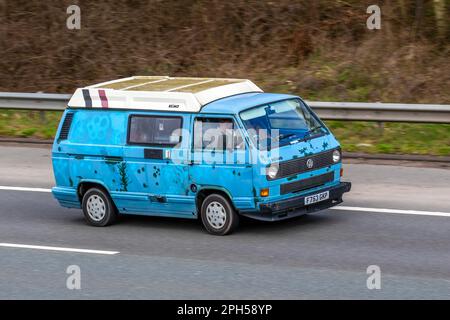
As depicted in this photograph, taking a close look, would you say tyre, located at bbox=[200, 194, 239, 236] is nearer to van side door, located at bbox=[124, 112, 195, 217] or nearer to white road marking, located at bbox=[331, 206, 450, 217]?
van side door, located at bbox=[124, 112, 195, 217]

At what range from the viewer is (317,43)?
2306cm

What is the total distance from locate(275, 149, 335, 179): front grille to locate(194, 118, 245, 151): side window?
589 millimetres

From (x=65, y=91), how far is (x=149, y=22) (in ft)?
9.72

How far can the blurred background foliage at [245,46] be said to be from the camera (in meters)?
21.6

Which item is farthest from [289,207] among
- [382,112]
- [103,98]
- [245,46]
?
[245,46]

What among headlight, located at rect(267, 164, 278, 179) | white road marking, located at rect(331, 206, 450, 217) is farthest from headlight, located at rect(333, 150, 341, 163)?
headlight, located at rect(267, 164, 278, 179)

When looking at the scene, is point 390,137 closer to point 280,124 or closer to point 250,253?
point 280,124

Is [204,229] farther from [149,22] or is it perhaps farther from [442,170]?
[149,22]

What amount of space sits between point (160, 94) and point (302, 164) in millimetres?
2068

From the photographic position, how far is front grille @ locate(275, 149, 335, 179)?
1262 centimetres

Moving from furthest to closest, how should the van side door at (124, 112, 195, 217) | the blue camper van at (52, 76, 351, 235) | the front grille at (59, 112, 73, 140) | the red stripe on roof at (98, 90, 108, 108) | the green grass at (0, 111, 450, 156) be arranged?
the green grass at (0, 111, 450, 156) → the front grille at (59, 112, 73, 140) → the red stripe on roof at (98, 90, 108, 108) → the van side door at (124, 112, 195, 217) → the blue camper van at (52, 76, 351, 235)

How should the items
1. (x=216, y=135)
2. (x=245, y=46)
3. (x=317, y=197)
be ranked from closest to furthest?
1. (x=216, y=135)
2. (x=317, y=197)
3. (x=245, y=46)

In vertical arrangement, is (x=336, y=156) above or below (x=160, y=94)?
below

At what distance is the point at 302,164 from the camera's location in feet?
42.2
